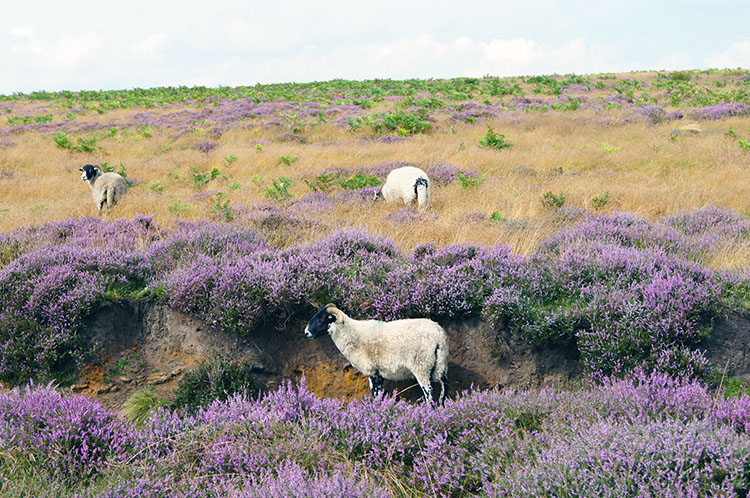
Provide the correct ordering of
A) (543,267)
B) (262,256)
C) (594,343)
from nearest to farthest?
(594,343)
(543,267)
(262,256)

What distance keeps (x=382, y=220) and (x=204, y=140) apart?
14.3 metres

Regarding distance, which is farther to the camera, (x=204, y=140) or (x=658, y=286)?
(x=204, y=140)

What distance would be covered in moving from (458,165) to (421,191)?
4.96 metres

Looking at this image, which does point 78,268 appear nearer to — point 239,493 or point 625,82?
point 239,493

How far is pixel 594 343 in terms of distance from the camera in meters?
5.16

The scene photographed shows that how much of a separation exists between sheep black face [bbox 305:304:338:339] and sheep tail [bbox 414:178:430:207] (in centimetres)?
553

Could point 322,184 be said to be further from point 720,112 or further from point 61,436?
point 720,112

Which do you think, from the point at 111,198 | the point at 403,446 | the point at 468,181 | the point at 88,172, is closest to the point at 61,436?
the point at 403,446

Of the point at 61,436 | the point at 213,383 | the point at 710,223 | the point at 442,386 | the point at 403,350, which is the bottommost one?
the point at 213,383

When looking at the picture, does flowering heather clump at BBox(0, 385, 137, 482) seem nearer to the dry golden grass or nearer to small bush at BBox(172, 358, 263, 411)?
small bush at BBox(172, 358, 263, 411)

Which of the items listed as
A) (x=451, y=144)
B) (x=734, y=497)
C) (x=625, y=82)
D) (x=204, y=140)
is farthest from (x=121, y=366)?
(x=625, y=82)

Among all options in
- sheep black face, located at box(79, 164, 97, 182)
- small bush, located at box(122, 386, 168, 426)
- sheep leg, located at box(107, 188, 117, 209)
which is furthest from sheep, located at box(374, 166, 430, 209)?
sheep black face, located at box(79, 164, 97, 182)

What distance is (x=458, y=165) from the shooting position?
14.7 m

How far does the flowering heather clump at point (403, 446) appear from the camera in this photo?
291 centimetres
